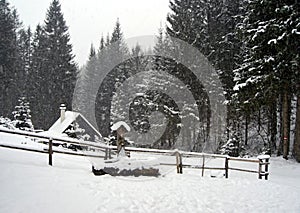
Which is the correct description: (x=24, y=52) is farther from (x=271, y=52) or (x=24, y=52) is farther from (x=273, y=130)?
(x=271, y=52)

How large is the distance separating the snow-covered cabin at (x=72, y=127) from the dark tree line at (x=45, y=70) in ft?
37.3

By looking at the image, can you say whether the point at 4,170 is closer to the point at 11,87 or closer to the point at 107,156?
the point at 107,156

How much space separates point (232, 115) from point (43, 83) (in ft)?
87.0

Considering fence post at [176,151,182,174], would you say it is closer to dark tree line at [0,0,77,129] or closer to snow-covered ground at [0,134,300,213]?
snow-covered ground at [0,134,300,213]

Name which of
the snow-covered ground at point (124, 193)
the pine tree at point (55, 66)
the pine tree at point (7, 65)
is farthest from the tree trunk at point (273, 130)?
the pine tree at point (7, 65)

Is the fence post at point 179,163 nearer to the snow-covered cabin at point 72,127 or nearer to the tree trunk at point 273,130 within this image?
the tree trunk at point 273,130

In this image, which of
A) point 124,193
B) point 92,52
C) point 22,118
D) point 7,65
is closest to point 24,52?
point 92,52

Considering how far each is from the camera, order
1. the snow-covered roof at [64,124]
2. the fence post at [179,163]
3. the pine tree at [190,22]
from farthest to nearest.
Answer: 1. the pine tree at [190,22]
2. the snow-covered roof at [64,124]
3. the fence post at [179,163]

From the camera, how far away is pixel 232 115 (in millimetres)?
22953

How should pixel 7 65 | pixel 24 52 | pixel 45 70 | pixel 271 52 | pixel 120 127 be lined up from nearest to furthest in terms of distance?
pixel 120 127, pixel 271 52, pixel 45 70, pixel 7 65, pixel 24 52

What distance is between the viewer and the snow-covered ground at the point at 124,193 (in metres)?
6.90

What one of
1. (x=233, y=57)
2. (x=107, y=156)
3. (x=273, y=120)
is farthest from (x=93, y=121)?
(x=107, y=156)

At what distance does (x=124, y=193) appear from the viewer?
8609mm

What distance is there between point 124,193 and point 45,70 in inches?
1380
